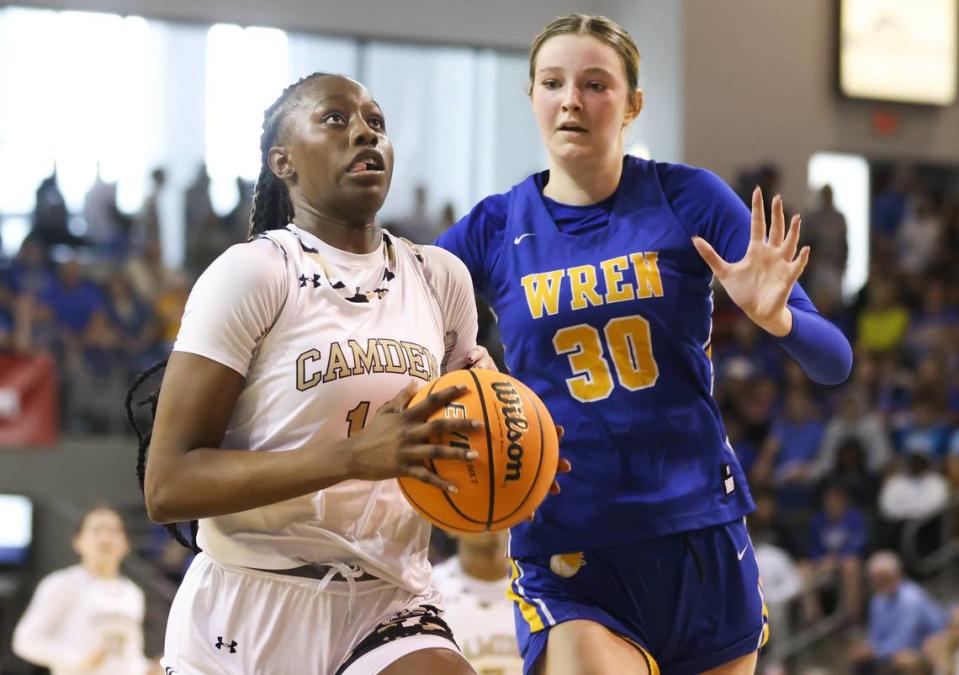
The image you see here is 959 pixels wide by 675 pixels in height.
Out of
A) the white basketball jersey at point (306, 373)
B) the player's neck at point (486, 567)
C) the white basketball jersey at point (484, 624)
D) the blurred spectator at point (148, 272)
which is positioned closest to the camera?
the white basketball jersey at point (306, 373)

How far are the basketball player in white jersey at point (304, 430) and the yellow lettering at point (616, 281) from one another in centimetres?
55

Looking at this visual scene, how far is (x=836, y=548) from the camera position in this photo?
993 centimetres

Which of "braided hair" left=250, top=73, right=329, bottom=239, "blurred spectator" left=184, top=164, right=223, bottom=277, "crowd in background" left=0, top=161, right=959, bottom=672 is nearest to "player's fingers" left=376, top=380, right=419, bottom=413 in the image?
"braided hair" left=250, top=73, right=329, bottom=239

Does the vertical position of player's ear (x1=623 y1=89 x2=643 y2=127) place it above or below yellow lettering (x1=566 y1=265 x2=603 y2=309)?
above

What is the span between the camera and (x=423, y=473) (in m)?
2.36

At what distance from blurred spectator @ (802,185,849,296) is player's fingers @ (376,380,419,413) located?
11128 millimetres

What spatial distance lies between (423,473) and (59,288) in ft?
31.7

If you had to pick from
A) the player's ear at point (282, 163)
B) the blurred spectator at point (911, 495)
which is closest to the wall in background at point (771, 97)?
the blurred spectator at point (911, 495)

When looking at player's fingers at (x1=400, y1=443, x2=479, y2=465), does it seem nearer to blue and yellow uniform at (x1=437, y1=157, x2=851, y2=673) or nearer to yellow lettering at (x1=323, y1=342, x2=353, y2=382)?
yellow lettering at (x1=323, y1=342, x2=353, y2=382)

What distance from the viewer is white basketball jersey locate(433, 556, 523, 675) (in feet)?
16.2

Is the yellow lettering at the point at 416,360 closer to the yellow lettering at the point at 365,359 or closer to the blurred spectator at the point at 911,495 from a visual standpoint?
the yellow lettering at the point at 365,359

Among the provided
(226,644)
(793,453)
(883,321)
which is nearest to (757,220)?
(226,644)

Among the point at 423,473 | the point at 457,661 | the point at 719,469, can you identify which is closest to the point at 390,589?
the point at 457,661

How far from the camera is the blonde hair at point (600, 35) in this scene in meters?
3.38
